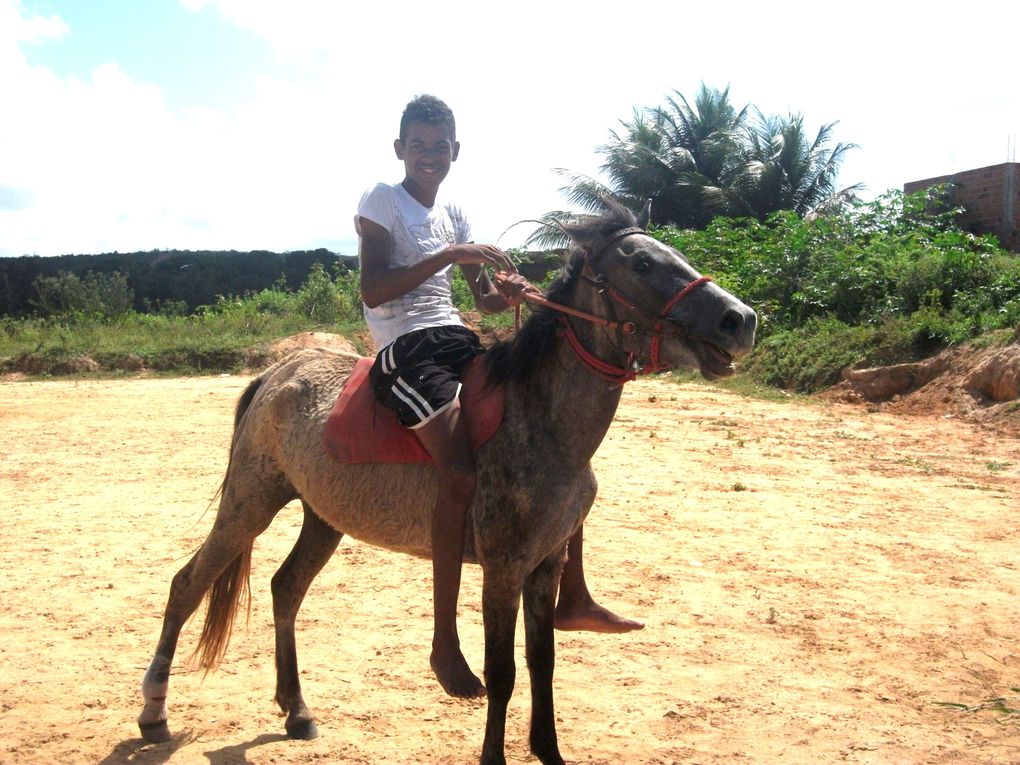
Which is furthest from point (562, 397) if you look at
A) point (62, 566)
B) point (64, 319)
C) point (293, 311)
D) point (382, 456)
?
point (64, 319)

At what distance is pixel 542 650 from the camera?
382 centimetres

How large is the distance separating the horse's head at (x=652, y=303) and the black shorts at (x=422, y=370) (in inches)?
23.9

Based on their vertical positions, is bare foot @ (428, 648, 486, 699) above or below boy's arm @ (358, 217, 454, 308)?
below

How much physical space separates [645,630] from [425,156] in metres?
3.14

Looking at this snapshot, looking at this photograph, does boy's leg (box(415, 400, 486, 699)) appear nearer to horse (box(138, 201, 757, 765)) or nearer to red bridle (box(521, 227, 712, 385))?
horse (box(138, 201, 757, 765))

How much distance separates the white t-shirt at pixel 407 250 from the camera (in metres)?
3.83

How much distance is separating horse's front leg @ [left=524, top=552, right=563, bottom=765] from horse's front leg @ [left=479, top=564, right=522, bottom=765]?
0.83 ft

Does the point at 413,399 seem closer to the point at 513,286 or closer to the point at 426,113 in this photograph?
the point at 513,286

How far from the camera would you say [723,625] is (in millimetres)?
5516

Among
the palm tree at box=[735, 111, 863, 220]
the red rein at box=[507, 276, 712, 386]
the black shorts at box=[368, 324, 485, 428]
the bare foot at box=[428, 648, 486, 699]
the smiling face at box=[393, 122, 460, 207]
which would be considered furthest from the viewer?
the palm tree at box=[735, 111, 863, 220]

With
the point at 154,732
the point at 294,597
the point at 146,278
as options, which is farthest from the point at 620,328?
the point at 146,278

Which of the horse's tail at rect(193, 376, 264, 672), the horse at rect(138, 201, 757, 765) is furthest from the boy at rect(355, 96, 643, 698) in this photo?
the horse's tail at rect(193, 376, 264, 672)

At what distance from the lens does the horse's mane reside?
3.51m

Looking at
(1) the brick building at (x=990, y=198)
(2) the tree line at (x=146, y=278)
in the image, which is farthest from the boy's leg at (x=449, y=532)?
(2) the tree line at (x=146, y=278)
